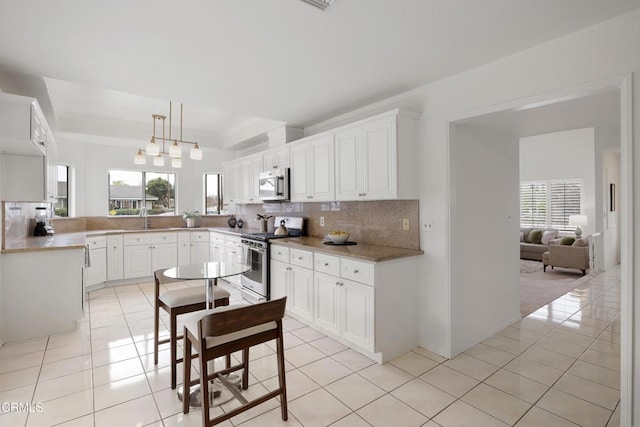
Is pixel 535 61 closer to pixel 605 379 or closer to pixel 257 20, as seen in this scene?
pixel 257 20

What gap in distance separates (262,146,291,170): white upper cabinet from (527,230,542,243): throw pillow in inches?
266

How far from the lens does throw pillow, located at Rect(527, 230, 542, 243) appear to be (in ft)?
25.7

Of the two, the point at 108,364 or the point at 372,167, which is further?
the point at 372,167

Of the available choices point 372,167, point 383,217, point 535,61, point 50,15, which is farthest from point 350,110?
point 50,15

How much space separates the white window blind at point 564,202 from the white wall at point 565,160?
0.19 metres

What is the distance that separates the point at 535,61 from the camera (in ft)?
7.70

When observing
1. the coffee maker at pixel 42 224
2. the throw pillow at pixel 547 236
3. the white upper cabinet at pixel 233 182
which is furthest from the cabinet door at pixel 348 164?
the throw pillow at pixel 547 236

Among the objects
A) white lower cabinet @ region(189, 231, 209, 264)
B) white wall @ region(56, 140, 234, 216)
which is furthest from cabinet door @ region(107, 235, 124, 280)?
white lower cabinet @ region(189, 231, 209, 264)

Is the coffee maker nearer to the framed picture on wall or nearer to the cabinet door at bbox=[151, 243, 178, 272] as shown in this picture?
the cabinet door at bbox=[151, 243, 178, 272]

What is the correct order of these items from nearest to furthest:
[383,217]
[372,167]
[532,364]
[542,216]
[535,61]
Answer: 1. [535,61]
2. [532,364]
3. [372,167]
4. [383,217]
5. [542,216]

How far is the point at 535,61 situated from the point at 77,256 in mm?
4693

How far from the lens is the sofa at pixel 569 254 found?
6020 mm

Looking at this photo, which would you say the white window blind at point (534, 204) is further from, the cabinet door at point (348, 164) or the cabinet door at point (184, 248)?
the cabinet door at point (184, 248)

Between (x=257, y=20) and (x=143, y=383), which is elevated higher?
(x=257, y=20)
